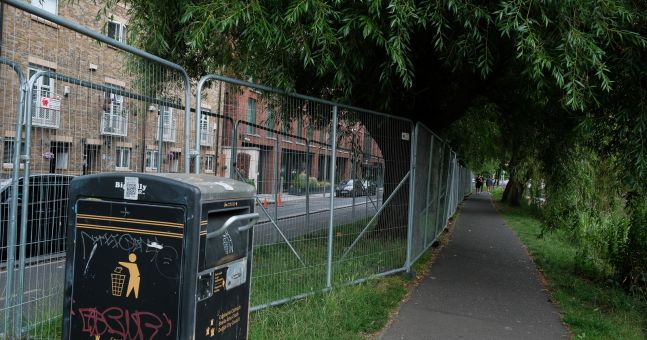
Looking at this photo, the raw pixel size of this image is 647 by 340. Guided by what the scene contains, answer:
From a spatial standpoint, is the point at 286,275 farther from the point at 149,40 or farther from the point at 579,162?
the point at 579,162

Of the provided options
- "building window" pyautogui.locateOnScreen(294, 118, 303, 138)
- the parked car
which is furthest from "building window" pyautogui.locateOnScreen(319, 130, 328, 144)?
the parked car

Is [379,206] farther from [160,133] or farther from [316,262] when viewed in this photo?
[160,133]

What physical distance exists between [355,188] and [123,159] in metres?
3.39

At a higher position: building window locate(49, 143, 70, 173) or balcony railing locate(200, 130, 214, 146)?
balcony railing locate(200, 130, 214, 146)

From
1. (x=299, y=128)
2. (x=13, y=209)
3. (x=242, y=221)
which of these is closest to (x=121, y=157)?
(x=13, y=209)

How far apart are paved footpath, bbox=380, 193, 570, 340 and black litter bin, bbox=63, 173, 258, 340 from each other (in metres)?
3.12

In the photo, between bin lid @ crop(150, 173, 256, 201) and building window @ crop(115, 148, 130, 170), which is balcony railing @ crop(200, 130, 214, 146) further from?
bin lid @ crop(150, 173, 256, 201)

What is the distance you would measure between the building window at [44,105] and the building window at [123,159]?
0.65 meters

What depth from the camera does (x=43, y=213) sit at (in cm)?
370

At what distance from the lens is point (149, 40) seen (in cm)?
823

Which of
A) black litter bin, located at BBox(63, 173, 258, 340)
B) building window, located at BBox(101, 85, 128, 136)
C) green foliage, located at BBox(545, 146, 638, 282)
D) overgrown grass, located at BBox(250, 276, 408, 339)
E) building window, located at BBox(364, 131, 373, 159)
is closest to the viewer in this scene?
black litter bin, located at BBox(63, 173, 258, 340)

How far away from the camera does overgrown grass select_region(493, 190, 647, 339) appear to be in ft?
20.3

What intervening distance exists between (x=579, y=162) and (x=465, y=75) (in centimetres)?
796

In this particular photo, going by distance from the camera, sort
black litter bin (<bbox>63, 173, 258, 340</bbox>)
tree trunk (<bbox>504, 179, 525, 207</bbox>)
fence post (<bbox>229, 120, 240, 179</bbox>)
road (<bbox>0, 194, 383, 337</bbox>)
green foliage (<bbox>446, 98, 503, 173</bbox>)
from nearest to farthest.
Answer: black litter bin (<bbox>63, 173, 258, 340</bbox>) < road (<bbox>0, 194, 383, 337</bbox>) < fence post (<bbox>229, 120, 240, 179</bbox>) < green foliage (<bbox>446, 98, 503, 173</bbox>) < tree trunk (<bbox>504, 179, 525, 207</bbox>)
